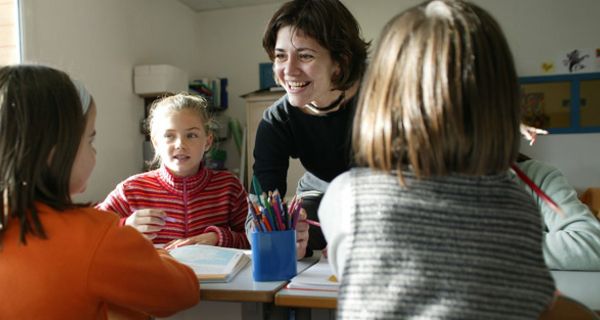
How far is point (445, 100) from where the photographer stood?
2.32 ft

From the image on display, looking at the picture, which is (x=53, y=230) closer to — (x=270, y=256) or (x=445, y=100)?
(x=270, y=256)

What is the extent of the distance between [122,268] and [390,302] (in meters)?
0.51

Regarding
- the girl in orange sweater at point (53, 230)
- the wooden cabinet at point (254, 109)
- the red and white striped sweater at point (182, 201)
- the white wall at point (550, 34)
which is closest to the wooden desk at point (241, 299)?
the girl in orange sweater at point (53, 230)

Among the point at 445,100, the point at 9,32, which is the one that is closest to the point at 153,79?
the point at 9,32

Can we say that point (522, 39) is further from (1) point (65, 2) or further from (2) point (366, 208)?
(2) point (366, 208)

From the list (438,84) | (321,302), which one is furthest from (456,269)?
(321,302)

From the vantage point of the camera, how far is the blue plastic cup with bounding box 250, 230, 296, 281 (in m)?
1.16

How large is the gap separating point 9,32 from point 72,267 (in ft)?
8.52

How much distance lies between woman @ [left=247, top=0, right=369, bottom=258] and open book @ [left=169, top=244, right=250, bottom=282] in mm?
308

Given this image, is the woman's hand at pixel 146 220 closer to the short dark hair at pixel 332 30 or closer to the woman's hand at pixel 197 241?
the woman's hand at pixel 197 241

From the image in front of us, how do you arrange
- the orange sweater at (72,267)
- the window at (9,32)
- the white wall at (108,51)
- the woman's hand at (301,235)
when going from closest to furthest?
the orange sweater at (72,267)
the woman's hand at (301,235)
the window at (9,32)
the white wall at (108,51)

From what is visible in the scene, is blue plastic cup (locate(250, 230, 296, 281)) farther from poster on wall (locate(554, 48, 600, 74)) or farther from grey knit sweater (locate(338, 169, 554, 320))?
poster on wall (locate(554, 48, 600, 74))

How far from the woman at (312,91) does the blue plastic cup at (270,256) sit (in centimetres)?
39

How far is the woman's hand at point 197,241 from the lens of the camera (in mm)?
1571
